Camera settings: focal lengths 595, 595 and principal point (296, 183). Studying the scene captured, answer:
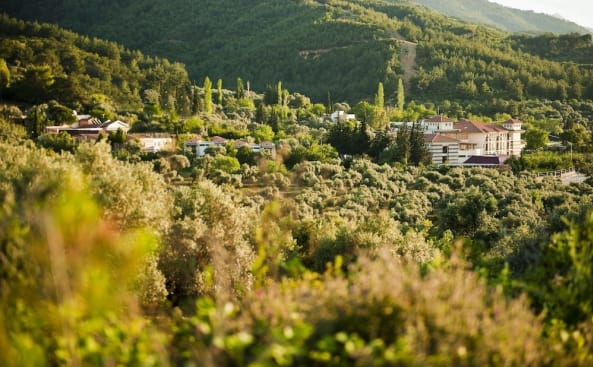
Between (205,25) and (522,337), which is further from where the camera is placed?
(205,25)

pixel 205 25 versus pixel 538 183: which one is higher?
pixel 205 25

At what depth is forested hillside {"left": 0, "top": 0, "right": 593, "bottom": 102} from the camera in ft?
274

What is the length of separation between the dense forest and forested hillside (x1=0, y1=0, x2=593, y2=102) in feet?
112

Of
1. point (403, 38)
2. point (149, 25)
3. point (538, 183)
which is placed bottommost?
point (538, 183)

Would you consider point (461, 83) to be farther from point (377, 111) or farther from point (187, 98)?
point (187, 98)

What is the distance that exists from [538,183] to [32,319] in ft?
117

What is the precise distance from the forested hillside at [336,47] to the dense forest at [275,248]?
34107 mm

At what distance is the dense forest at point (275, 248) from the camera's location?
4348 mm

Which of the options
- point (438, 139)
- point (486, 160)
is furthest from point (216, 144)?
point (486, 160)

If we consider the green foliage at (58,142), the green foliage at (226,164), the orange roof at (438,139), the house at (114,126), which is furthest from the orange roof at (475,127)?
the green foliage at (58,142)

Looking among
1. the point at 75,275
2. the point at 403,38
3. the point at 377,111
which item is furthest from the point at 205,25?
the point at 75,275

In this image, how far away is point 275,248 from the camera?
19.7ft

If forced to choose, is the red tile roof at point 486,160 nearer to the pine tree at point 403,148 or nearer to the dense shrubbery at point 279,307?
the pine tree at point 403,148

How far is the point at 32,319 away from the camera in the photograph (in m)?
4.51
